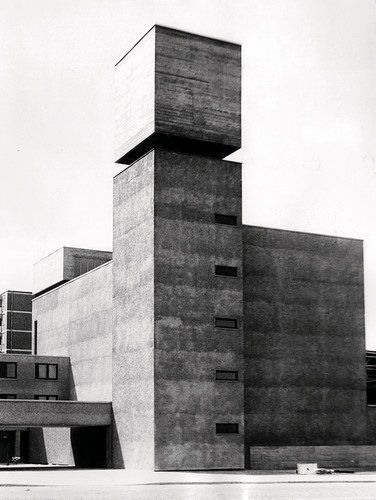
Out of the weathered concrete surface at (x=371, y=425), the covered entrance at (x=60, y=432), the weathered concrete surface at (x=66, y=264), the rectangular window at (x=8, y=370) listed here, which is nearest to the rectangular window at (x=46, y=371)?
the rectangular window at (x=8, y=370)

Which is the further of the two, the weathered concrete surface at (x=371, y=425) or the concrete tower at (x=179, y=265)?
the weathered concrete surface at (x=371, y=425)

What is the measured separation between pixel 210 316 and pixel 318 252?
346 inches

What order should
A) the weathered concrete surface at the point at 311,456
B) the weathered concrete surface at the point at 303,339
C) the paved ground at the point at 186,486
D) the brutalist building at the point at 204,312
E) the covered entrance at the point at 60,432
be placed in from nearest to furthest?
the paved ground at the point at 186,486 < the brutalist building at the point at 204,312 < the weathered concrete surface at the point at 311,456 < the covered entrance at the point at 60,432 < the weathered concrete surface at the point at 303,339

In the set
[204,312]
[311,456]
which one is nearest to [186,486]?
[204,312]

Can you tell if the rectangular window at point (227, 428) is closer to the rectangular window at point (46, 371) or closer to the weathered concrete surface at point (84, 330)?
the weathered concrete surface at point (84, 330)

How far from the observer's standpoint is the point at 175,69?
52.0m

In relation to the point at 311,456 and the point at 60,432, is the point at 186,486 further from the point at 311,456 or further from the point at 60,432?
the point at 60,432

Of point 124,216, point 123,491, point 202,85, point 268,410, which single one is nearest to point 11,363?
point 124,216

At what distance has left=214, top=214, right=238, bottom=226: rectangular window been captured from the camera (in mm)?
52656

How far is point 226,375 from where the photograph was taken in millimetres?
51469

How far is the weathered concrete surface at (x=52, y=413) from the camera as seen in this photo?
50938 millimetres

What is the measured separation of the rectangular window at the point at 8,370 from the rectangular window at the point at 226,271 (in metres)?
17.9

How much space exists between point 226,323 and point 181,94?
12663 millimetres

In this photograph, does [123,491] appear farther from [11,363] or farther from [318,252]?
[11,363]
